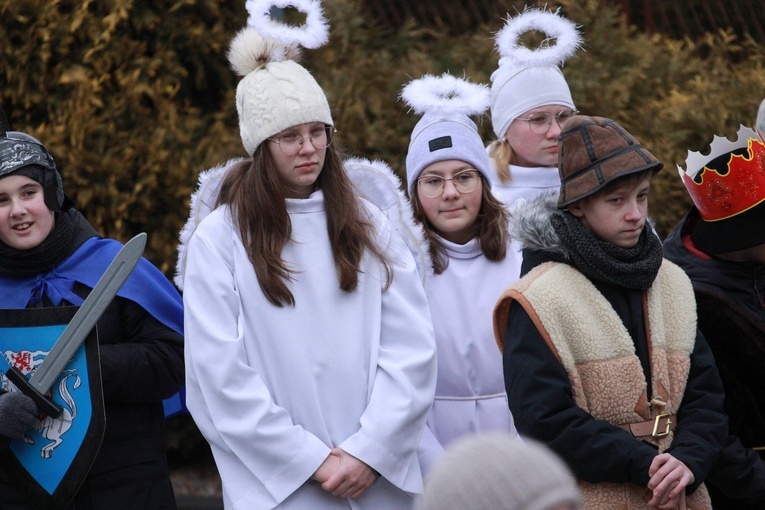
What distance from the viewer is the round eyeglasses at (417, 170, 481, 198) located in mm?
4527

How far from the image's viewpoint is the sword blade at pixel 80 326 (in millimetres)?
3945

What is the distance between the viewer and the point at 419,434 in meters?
3.99

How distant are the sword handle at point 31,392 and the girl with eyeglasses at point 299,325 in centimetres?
45

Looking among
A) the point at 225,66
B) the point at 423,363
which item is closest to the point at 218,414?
the point at 423,363

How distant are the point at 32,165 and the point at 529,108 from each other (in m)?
2.15

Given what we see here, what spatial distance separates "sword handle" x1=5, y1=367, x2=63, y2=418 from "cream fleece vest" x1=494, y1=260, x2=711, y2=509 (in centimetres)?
149

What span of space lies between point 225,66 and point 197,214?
3.34 metres

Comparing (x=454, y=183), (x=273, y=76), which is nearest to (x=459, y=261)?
(x=454, y=183)

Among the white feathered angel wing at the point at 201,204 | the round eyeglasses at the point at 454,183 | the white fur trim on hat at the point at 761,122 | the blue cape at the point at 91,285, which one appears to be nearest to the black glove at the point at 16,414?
the blue cape at the point at 91,285

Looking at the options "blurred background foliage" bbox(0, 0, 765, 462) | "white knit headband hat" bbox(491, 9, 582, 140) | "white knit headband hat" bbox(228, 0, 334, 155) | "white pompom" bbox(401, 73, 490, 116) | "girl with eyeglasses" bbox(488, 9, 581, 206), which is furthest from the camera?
"blurred background foliage" bbox(0, 0, 765, 462)

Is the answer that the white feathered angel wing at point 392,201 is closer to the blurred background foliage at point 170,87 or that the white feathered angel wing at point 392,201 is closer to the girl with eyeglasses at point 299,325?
the girl with eyeglasses at point 299,325

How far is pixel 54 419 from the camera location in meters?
4.02

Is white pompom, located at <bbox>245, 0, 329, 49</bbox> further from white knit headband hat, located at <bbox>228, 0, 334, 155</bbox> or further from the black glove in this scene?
the black glove

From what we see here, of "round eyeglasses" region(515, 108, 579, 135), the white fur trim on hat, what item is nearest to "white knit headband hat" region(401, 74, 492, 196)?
"round eyeglasses" region(515, 108, 579, 135)
